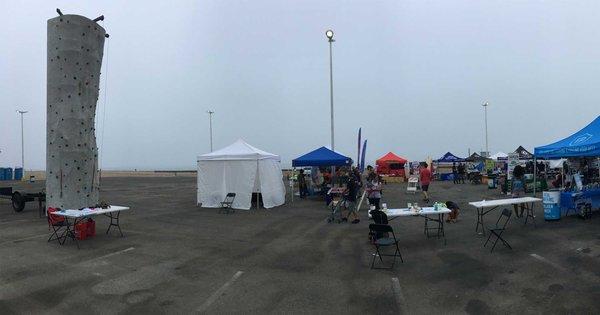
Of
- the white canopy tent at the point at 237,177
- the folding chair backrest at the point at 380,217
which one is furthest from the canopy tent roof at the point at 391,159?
the folding chair backrest at the point at 380,217

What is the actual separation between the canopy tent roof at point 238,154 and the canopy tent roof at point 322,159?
1611 mm

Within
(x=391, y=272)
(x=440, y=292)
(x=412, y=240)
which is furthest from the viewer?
(x=412, y=240)

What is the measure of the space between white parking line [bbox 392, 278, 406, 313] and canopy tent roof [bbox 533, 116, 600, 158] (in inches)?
321

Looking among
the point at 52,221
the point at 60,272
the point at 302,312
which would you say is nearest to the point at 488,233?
the point at 302,312

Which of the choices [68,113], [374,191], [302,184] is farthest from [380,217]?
[302,184]

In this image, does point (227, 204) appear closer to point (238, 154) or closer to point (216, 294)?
point (238, 154)

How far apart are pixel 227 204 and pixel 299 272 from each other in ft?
28.0

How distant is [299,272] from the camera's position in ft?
22.3

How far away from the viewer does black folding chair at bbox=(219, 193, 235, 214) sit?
14983 millimetres

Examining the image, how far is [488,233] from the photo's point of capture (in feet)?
31.0

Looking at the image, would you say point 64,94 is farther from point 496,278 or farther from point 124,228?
point 496,278

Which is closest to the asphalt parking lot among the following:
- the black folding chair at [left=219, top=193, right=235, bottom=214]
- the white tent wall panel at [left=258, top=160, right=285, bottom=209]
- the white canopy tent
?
the black folding chair at [left=219, top=193, right=235, bottom=214]

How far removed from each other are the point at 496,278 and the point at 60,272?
7.13 m

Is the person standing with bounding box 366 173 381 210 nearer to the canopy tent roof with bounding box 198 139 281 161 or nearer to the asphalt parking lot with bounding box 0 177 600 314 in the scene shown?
the asphalt parking lot with bounding box 0 177 600 314
